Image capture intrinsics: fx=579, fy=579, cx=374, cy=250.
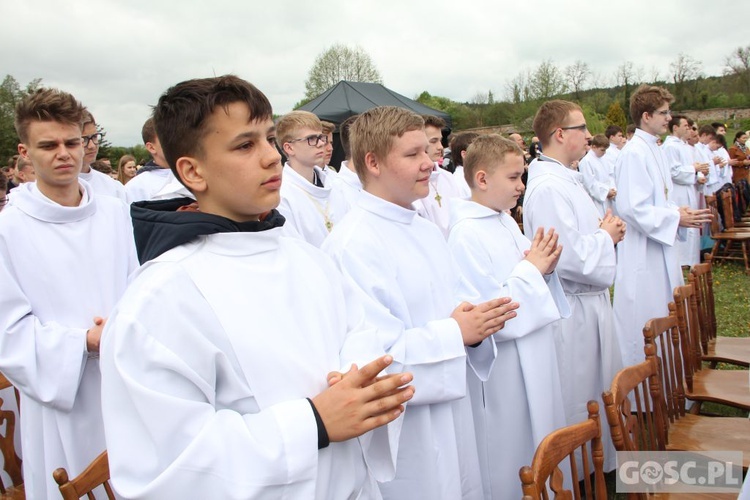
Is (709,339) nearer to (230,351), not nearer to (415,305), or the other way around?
(415,305)

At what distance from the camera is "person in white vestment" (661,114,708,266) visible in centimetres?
884

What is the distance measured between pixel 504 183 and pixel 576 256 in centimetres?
77

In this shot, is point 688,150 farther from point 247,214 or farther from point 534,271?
point 247,214

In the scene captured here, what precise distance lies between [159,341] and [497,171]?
7.51 feet

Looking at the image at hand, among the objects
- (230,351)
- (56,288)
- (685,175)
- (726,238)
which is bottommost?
(726,238)

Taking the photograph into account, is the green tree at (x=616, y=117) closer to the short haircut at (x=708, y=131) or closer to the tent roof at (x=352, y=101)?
the short haircut at (x=708, y=131)

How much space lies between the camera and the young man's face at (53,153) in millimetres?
2840

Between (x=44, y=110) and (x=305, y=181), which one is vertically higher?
(x=44, y=110)

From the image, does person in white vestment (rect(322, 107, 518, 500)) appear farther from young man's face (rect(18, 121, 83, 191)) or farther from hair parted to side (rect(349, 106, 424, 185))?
young man's face (rect(18, 121, 83, 191))

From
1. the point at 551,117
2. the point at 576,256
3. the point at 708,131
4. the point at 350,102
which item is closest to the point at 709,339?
the point at 576,256

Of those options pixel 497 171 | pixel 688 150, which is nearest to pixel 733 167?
pixel 688 150

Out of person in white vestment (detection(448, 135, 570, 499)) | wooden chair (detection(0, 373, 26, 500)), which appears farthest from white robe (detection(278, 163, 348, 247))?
wooden chair (detection(0, 373, 26, 500))

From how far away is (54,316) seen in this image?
2703mm

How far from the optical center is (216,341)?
149cm
